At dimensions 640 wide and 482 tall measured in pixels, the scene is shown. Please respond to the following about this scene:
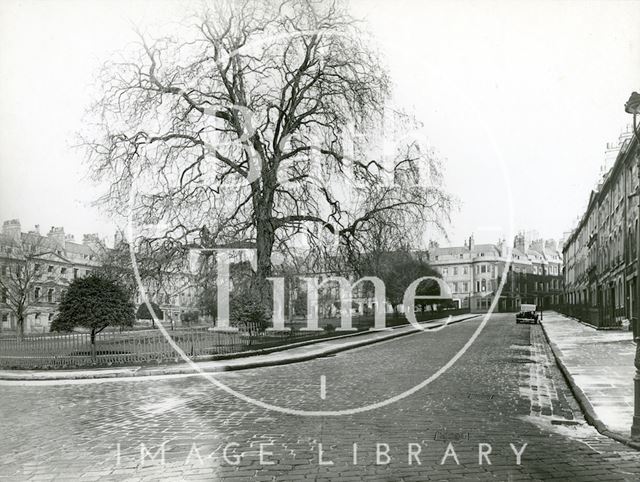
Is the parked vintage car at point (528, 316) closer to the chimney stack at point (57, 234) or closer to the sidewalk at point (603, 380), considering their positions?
Answer: the sidewalk at point (603, 380)

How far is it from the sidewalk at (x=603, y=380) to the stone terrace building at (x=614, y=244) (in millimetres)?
8556

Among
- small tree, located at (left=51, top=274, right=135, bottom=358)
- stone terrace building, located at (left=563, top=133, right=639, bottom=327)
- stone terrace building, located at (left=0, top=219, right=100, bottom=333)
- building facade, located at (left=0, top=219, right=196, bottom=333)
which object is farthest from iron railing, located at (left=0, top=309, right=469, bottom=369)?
stone terrace building, located at (left=563, top=133, right=639, bottom=327)

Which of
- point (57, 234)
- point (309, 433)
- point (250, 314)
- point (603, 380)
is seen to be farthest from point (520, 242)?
point (309, 433)

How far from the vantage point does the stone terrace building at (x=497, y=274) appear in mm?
97875

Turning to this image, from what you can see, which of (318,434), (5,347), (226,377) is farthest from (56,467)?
(5,347)

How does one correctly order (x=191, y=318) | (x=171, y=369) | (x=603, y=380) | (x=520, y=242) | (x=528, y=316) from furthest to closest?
(x=520, y=242)
(x=191, y=318)
(x=528, y=316)
(x=171, y=369)
(x=603, y=380)

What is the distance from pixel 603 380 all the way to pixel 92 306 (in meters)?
13.5

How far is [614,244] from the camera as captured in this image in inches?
1500

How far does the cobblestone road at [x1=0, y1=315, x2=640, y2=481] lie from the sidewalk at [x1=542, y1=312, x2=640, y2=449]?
0.25 meters

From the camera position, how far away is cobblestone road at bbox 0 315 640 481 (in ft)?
19.4

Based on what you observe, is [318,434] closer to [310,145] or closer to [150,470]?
[150,470]

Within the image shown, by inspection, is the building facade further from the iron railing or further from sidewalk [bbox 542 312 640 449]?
sidewalk [bbox 542 312 640 449]

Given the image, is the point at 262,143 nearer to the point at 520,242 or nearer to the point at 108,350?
the point at 108,350

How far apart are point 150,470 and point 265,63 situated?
19515 mm
